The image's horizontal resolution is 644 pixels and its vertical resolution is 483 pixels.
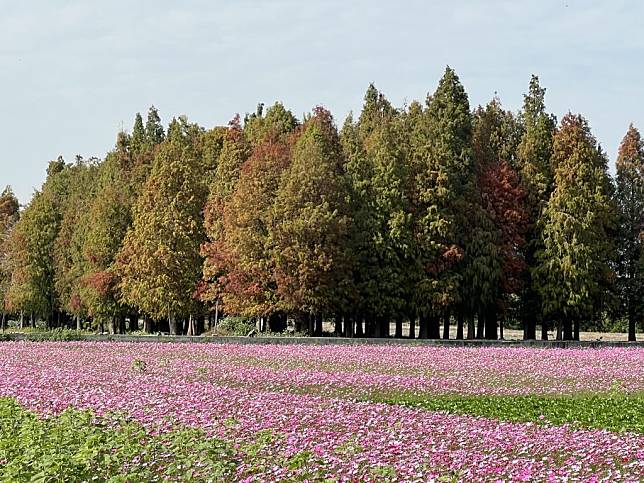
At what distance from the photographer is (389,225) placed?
147 feet

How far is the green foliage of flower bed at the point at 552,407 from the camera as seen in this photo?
14312 mm

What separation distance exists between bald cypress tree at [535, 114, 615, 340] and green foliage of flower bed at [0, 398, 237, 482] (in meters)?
36.4

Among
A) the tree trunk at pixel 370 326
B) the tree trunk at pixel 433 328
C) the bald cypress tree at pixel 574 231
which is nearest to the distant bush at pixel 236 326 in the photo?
the tree trunk at pixel 370 326

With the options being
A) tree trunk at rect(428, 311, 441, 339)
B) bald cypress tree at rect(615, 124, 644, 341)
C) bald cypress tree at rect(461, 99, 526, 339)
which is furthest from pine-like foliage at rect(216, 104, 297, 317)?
bald cypress tree at rect(615, 124, 644, 341)

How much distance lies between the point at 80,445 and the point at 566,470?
5298 millimetres

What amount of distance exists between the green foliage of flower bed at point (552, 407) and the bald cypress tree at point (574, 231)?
2742cm

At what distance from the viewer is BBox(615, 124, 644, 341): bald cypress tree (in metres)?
48.7

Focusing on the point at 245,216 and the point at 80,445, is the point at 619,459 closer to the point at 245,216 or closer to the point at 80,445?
the point at 80,445

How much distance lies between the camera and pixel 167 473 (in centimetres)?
903

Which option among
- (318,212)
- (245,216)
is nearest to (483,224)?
(318,212)

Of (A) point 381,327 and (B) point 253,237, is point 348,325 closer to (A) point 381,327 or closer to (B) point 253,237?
(A) point 381,327

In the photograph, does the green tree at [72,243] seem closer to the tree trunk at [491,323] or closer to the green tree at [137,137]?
the green tree at [137,137]

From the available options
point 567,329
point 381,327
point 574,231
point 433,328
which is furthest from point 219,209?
point 567,329

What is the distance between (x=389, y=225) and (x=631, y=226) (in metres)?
14.2
